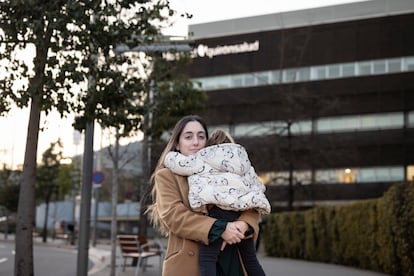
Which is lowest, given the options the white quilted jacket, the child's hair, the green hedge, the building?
the green hedge

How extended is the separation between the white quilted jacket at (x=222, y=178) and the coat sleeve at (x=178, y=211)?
0.05m

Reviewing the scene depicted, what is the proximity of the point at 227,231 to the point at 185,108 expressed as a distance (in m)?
15.0

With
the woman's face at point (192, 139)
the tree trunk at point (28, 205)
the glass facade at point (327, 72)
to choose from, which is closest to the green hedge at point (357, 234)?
the tree trunk at point (28, 205)

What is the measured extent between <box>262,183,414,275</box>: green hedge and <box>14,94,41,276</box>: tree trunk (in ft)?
21.4

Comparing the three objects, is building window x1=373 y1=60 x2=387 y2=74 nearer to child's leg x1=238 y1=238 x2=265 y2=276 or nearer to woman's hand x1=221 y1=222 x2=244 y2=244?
child's leg x1=238 y1=238 x2=265 y2=276

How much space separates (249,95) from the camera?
55562 millimetres

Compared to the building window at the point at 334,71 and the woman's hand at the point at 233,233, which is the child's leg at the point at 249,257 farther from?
the building window at the point at 334,71

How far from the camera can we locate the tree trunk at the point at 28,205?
8.88 m

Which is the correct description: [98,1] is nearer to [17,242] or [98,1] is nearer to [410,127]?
[17,242]

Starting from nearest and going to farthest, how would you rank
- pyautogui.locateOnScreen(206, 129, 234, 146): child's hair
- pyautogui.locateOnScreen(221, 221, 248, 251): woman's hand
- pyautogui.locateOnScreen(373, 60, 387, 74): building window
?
pyautogui.locateOnScreen(221, 221, 248, 251): woman's hand, pyautogui.locateOnScreen(206, 129, 234, 146): child's hair, pyautogui.locateOnScreen(373, 60, 387, 74): building window

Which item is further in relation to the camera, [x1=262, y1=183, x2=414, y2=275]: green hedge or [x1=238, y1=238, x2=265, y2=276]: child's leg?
[x1=262, y1=183, x2=414, y2=275]: green hedge

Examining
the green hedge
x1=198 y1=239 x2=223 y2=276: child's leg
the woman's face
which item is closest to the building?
the green hedge

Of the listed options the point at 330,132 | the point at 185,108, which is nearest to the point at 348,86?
the point at 330,132

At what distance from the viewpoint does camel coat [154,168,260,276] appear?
3.19 meters
